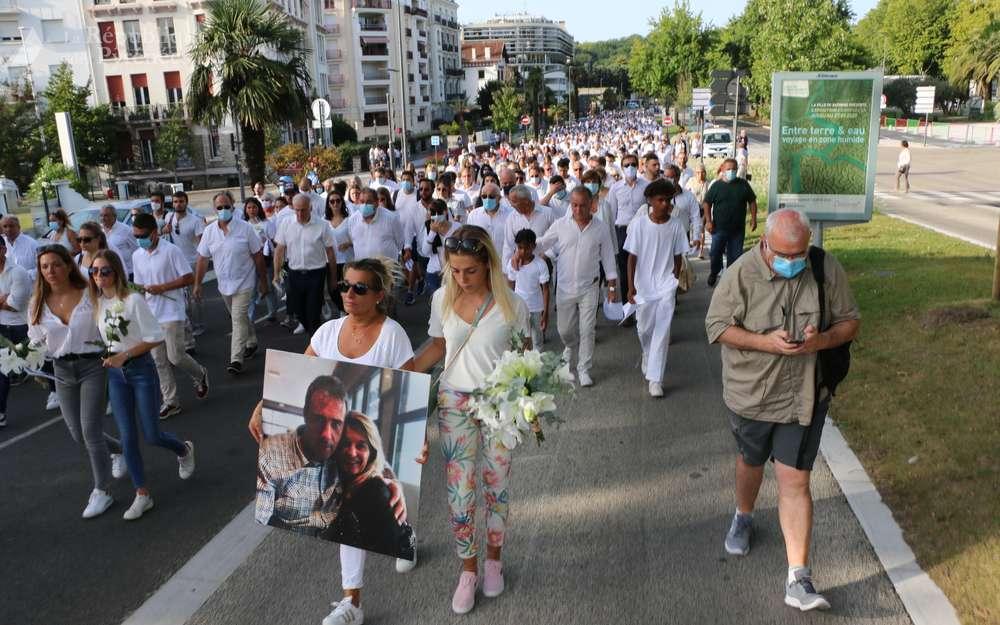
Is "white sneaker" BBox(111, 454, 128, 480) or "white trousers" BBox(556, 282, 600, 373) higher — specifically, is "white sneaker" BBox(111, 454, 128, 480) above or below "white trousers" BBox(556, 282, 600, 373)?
below

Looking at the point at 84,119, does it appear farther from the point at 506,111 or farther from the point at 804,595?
the point at 804,595

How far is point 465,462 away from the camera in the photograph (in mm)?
3977

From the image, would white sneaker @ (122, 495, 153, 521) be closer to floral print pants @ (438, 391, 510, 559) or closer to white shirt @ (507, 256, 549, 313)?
floral print pants @ (438, 391, 510, 559)

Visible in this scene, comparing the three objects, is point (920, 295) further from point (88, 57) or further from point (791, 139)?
point (88, 57)

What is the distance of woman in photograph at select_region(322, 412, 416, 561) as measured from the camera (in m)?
3.69

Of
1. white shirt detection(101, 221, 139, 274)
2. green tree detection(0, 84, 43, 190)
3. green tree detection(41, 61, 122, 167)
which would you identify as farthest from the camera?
green tree detection(41, 61, 122, 167)

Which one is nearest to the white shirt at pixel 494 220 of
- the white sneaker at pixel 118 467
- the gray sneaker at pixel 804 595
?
the white sneaker at pixel 118 467

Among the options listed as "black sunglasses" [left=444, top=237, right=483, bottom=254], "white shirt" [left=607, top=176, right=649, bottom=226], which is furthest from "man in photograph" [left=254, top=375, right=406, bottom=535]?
A: "white shirt" [left=607, top=176, right=649, bottom=226]

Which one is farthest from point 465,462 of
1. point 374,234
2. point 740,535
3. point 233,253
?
point 374,234

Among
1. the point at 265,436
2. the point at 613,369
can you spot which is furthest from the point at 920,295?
the point at 265,436

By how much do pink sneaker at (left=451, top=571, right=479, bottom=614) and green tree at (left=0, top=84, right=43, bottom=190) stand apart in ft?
113

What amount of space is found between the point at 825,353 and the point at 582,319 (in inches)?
151

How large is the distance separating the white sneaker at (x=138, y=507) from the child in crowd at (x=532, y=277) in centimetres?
362

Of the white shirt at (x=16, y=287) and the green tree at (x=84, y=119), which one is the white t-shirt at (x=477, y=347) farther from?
the green tree at (x=84, y=119)
